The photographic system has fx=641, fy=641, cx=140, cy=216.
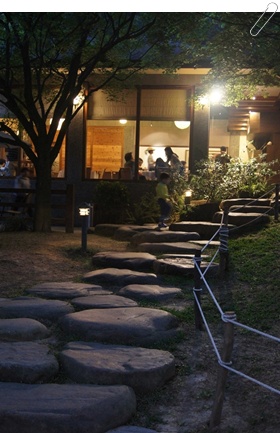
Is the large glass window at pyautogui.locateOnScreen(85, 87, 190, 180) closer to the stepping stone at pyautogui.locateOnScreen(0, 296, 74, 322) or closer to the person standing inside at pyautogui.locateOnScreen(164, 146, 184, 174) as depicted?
the person standing inside at pyautogui.locateOnScreen(164, 146, 184, 174)

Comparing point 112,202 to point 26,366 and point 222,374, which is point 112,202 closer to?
point 26,366

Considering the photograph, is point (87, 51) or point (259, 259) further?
point (87, 51)

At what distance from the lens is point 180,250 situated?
969 centimetres

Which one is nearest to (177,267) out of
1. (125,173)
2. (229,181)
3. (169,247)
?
(169,247)

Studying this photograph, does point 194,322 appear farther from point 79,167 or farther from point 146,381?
point 79,167

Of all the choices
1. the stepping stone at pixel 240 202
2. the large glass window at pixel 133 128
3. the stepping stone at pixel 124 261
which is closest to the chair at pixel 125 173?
the large glass window at pixel 133 128

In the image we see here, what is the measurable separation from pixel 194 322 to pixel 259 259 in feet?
8.18

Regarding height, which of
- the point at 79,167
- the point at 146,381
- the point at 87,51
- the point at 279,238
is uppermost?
the point at 87,51

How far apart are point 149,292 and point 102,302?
29.4 inches

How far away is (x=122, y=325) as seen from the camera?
221 inches

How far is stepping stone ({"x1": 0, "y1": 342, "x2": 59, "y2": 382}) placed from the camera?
4734 mm

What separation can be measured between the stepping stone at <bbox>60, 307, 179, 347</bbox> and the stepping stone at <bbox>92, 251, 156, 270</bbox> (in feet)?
8.36

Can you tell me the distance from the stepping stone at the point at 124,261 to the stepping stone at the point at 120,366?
346 cm

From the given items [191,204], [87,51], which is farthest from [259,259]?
[87,51]
